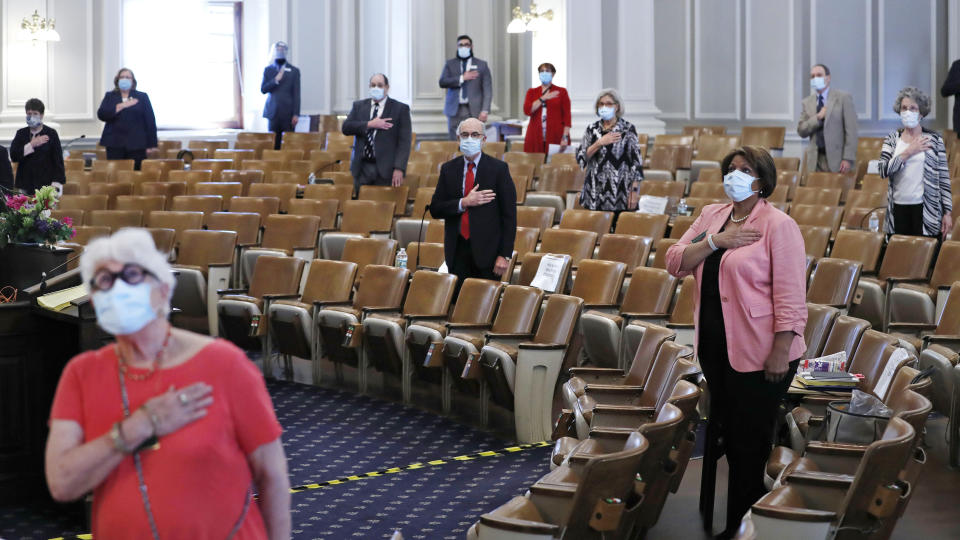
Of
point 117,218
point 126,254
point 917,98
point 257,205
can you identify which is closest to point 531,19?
point 257,205

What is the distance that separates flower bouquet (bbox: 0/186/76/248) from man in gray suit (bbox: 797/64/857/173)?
7.47 m

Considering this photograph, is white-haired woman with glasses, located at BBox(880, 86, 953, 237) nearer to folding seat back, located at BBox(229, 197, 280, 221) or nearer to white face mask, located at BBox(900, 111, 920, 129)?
white face mask, located at BBox(900, 111, 920, 129)

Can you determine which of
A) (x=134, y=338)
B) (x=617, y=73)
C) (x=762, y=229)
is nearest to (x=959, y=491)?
(x=762, y=229)

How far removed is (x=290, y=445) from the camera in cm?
650

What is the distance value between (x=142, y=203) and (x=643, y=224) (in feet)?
15.6

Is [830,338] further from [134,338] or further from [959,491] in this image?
[134,338]

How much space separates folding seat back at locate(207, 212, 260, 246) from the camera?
397 inches

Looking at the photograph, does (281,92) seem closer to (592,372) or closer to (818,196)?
(818,196)

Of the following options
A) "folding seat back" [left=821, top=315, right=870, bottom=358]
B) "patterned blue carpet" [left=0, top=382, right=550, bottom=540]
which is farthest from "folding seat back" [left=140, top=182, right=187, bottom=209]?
"folding seat back" [left=821, top=315, right=870, bottom=358]

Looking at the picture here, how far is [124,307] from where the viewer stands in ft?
7.68

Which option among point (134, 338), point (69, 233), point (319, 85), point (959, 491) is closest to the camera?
point (134, 338)

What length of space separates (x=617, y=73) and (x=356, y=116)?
4537 millimetres

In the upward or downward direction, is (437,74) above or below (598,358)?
above

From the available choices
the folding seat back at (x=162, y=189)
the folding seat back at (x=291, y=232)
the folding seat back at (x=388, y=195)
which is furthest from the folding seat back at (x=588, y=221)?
the folding seat back at (x=162, y=189)
